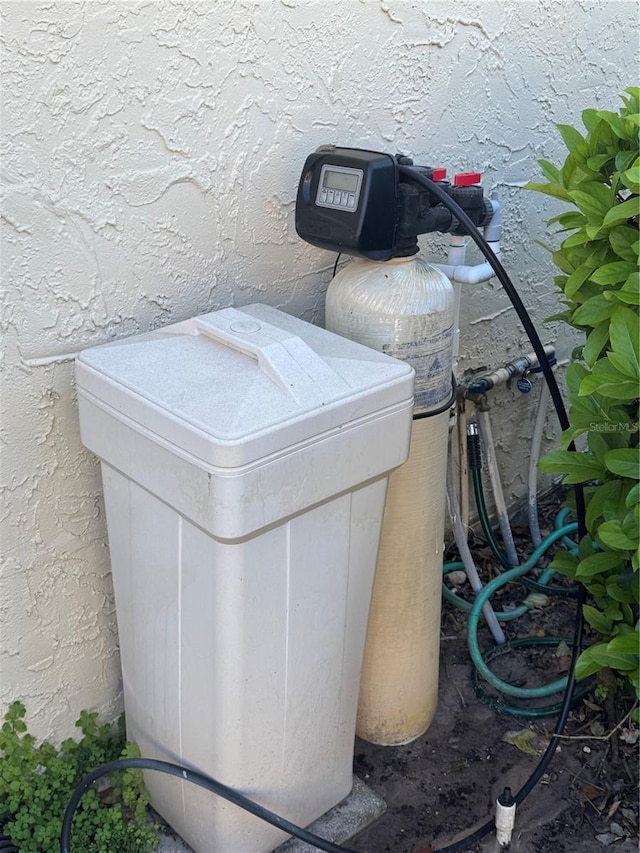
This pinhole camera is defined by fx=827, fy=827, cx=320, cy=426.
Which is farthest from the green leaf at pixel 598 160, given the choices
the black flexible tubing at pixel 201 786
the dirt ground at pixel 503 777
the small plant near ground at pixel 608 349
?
the black flexible tubing at pixel 201 786

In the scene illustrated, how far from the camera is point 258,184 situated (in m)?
1.73

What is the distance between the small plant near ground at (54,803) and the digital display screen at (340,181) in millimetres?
1192

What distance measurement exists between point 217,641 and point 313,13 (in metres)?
1.26

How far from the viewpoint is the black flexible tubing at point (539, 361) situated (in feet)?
5.22

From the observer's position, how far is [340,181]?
160 cm

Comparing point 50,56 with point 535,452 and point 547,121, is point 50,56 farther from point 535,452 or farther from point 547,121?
point 535,452

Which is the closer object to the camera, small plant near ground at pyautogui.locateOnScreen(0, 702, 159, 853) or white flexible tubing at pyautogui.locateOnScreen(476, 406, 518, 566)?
small plant near ground at pyautogui.locateOnScreen(0, 702, 159, 853)

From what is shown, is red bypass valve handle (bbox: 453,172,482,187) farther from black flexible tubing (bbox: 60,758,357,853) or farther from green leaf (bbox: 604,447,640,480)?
black flexible tubing (bbox: 60,758,357,853)

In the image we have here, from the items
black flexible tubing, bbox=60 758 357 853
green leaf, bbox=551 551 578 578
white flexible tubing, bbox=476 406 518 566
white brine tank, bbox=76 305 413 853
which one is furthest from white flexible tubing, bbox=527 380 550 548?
black flexible tubing, bbox=60 758 357 853

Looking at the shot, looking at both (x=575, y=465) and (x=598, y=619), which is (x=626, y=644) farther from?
(x=575, y=465)

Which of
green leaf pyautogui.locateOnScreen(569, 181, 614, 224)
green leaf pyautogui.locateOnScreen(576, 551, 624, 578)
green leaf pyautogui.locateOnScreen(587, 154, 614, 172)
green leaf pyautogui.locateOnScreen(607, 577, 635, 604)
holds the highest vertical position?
green leaf pyautogui.locateOnScreen(587, 154, 614, 172)

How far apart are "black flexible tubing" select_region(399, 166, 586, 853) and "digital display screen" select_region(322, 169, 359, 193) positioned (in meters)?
0.10

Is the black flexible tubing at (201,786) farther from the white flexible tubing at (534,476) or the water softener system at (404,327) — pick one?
the white flexible tubing at (534,476)

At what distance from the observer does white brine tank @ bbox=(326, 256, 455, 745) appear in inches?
63.7
